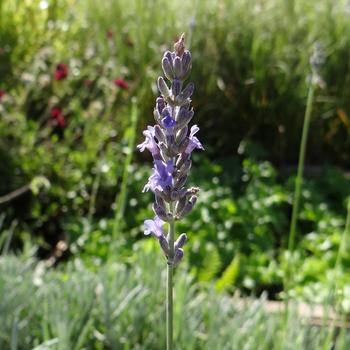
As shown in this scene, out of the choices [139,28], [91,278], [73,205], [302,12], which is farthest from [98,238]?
[302,12]

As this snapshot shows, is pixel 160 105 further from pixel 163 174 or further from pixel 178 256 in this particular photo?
pixel 178 256

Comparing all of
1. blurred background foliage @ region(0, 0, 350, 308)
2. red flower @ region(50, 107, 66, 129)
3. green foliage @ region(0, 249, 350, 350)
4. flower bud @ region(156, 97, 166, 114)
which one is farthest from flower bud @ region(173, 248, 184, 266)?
red flower @ region(50, 107, 66, 129)

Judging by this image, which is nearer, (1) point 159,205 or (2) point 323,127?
(1) point 159,205

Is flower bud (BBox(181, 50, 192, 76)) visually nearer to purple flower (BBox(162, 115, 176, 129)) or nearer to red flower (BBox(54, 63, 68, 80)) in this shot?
purple flower (BBox(162, 115, 176, 129))

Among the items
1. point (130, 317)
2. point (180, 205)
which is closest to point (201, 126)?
point (130, 317)

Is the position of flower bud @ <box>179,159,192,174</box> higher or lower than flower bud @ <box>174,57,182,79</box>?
lower

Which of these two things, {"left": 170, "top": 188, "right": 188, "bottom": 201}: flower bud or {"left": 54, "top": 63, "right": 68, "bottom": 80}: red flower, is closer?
{"left": 170, "top": 188, "right": 188, "bottom": 201}: flower bud

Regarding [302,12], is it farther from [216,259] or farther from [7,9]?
[216,259]

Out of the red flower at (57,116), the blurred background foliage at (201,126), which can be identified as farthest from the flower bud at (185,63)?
the red flower at (57,116)
